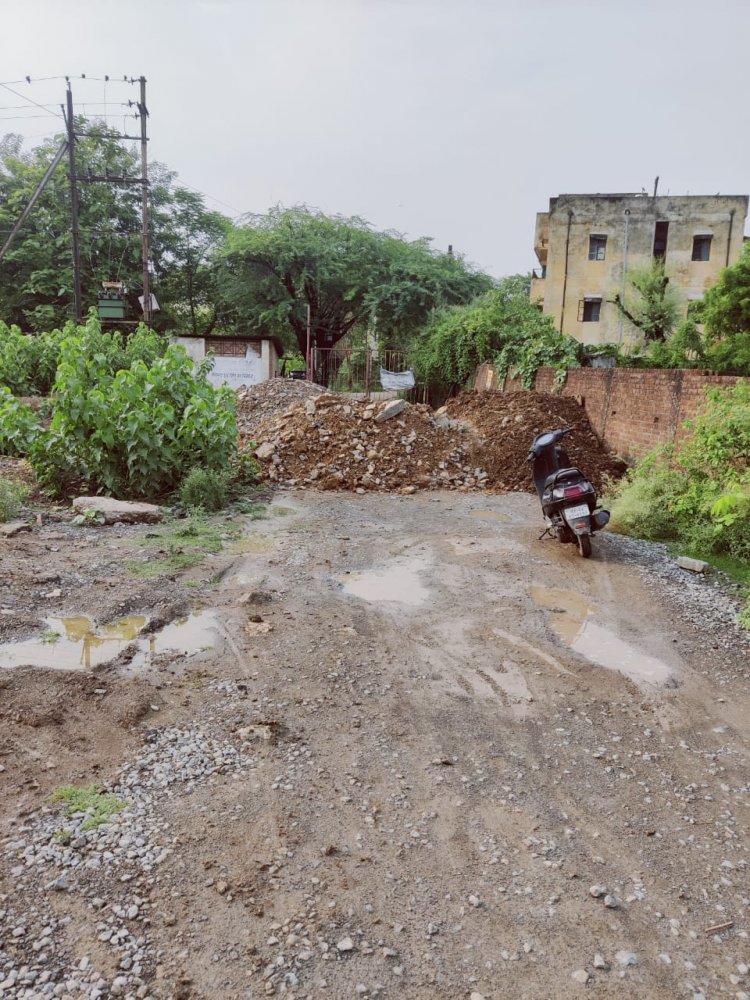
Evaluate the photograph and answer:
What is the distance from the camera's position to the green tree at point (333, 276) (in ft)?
74.9

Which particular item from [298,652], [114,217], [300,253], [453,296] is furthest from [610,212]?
[298,652]

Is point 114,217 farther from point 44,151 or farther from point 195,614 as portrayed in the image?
point 195,614

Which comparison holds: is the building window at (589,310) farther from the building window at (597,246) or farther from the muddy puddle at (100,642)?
the muddy puddle at (100,642)

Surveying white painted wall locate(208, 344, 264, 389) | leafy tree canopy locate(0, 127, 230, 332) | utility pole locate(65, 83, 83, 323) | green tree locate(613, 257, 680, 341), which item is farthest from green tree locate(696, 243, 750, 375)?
leafy tree canopy locate(0, 127, 230, 332)

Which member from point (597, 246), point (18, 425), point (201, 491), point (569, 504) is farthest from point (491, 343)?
point (597, 246)

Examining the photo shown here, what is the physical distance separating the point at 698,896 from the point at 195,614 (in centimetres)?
361

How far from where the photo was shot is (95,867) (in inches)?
90.7

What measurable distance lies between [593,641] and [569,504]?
2.28 metres

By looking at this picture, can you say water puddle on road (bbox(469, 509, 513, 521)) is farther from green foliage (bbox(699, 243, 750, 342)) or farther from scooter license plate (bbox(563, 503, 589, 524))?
green foliage (bbox(699, 243, 750, 342))

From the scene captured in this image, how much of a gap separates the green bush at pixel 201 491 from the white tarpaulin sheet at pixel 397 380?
1265 cm

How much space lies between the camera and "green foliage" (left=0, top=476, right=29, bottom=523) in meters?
7.31

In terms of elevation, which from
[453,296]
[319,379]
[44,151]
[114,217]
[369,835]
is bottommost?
[369,835]

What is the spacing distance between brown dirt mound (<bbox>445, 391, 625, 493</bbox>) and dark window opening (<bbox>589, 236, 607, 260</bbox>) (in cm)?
1653

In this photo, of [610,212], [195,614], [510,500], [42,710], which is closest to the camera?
[42,710]
